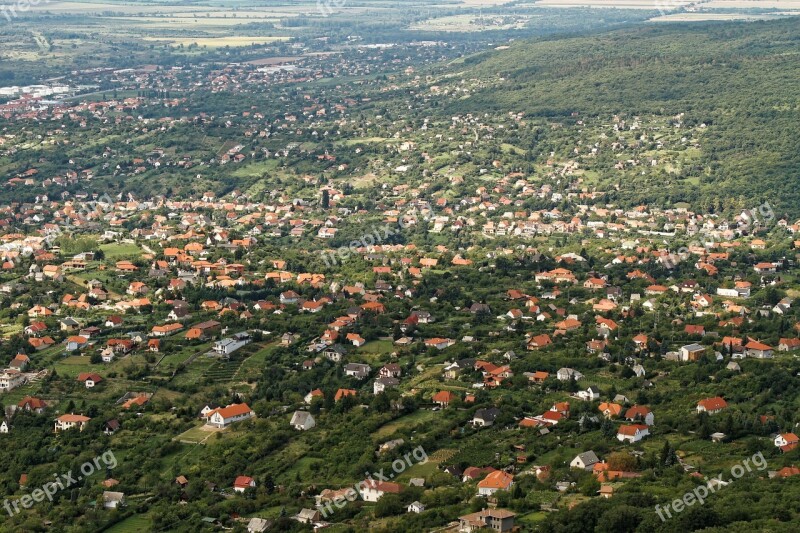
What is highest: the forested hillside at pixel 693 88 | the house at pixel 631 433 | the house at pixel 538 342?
the house at pixel 631 433

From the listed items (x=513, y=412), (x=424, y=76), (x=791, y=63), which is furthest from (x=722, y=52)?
(x=513, y=412)

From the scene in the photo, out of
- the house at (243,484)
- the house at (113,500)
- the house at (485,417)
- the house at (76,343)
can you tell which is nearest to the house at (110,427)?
the house at (113,500)

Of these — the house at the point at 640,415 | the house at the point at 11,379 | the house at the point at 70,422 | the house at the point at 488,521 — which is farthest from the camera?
the house at the point at 11,379

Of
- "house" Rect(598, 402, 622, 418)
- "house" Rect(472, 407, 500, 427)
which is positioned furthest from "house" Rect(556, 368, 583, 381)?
"house" Rect(472, 407, 500, 427)

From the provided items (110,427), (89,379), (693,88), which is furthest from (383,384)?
(693,88)

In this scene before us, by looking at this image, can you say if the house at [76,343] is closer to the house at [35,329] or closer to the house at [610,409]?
the house at [35,329]

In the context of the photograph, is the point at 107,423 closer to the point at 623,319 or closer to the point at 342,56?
the point at 623,319
